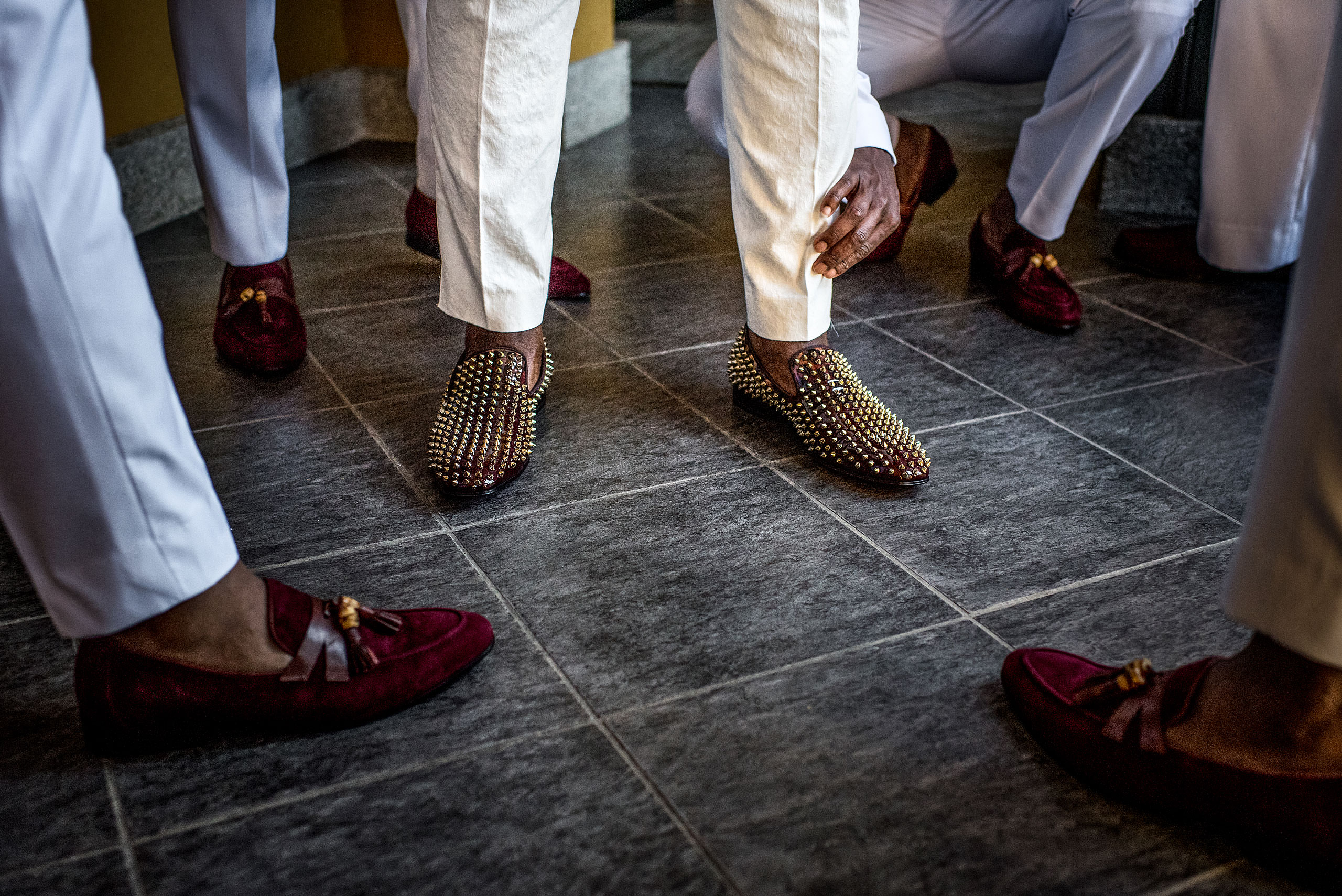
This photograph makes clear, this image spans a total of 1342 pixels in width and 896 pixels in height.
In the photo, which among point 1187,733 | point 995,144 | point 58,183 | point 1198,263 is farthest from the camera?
point 995,144

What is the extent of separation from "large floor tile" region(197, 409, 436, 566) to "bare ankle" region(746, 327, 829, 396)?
19.6 inches

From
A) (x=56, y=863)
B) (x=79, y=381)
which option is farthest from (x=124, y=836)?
(x=79, y=381)

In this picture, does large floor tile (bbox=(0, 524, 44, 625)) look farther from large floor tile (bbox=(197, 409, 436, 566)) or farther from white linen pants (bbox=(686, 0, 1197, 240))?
Answer: white linen pants (bbox=(686, 0, 1197, 240))

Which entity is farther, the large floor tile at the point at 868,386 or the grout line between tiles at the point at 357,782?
the large floor tile at the point at 868,386

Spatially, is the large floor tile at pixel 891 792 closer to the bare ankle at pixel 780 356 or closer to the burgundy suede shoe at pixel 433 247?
the bare ankle at pixel 780 356

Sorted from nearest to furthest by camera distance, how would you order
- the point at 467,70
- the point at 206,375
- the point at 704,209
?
the point at 467,70 → the point at 206,375 → the point at 704,209

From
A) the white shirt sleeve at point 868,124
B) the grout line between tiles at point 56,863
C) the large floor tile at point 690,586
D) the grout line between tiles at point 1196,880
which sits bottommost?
the large floor tile at point 690,586

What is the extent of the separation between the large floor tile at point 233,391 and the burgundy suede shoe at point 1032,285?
1.16 meters

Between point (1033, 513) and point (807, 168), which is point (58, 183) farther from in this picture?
point (1033, 513)

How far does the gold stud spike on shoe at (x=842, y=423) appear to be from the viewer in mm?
1481

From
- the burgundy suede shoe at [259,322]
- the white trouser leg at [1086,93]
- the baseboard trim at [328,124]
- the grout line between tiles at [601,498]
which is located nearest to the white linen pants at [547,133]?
the grout line between tiles at [601,498]

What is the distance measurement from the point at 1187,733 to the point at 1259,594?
152 millimetres

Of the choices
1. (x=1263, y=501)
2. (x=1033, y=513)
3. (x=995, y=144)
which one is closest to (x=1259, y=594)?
(x=1263, y=501)

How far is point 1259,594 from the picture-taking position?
810mm
